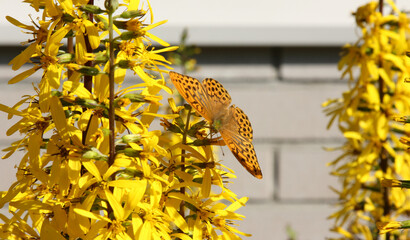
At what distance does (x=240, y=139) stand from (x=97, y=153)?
0.28 m

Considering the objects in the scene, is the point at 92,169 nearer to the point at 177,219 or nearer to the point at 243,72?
the point at 177,219

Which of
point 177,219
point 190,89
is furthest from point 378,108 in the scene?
point 177,219

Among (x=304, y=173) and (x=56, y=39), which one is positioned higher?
(x=56, y=39)

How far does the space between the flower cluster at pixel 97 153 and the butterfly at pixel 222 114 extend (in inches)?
1.7

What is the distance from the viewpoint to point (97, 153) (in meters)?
0.64

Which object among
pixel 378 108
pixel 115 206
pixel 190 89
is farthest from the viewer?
pixel 378 108

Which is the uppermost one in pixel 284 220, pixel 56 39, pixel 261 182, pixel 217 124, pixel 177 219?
pixel 56 39

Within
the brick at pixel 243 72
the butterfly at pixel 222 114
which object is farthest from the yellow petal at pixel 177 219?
the brick at pixel 243 72

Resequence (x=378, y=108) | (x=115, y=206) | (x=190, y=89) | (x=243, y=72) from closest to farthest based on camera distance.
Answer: (x=115, y=206) → (x=190, y=89) → (x=378, y=108) → (x=243, y=72)

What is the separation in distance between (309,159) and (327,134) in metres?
0.15

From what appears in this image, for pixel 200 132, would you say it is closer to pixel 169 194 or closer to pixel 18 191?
pixel 169 194

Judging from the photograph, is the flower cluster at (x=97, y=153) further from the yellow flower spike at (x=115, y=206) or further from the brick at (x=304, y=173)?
the brick at (x=304, y=173)

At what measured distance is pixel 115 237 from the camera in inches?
24.7

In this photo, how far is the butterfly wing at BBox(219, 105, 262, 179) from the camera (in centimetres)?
73
